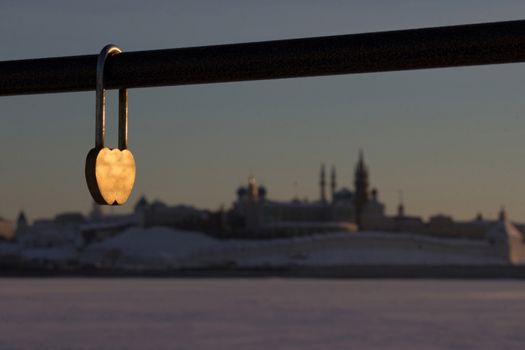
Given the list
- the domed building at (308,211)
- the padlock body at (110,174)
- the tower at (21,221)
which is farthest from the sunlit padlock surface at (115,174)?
the tower at (21,221)

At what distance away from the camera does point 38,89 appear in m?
1.98

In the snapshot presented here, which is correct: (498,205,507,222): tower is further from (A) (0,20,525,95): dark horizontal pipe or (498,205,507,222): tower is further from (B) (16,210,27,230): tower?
(A) (0,20,525,95): dark horizontal pipe

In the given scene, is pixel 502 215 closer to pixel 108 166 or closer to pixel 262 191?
pixel 262 191

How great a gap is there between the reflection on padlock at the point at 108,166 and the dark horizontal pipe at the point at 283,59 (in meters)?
0.09

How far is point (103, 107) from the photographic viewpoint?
1.86 m

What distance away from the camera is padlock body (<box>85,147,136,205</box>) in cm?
178
